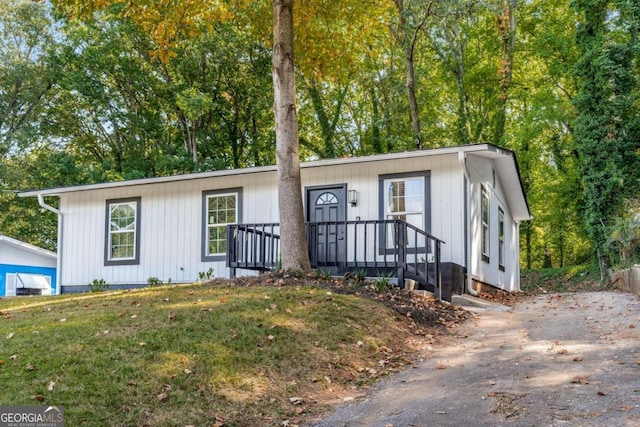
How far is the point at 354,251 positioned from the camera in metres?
11.4

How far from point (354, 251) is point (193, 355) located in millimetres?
6162

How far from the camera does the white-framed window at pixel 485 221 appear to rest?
13.3 meters

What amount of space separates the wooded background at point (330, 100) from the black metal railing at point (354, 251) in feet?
24.8

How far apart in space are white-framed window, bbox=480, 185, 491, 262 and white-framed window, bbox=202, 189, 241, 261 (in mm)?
5573

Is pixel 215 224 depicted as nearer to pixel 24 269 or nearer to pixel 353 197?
pixel 353 197

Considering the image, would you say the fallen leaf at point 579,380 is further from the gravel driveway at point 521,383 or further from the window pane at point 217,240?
the window pane at point 217,240

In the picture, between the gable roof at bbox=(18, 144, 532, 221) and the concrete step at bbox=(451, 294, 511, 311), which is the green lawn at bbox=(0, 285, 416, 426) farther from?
the gable roof at bbox=(18, 144, 532, 221)

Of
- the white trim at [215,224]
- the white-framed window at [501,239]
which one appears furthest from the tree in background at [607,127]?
the white trim at [215,224]

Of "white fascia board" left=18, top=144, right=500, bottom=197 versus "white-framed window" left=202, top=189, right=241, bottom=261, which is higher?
"white fascia board" left=18, top=144, right=500, bottom=197

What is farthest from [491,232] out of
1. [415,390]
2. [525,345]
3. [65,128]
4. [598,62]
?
[65,128]

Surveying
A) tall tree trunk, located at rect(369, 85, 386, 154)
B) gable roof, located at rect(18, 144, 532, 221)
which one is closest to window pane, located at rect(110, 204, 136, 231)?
gable roof, located at rect(18, 144, 532, 221)

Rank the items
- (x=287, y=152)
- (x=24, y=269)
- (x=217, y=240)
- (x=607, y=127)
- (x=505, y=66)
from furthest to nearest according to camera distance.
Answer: (x=505, y=66) → (x=24, y=269) → (x=607, y=127) → (x=217, y=240) → (x=287, y=152)

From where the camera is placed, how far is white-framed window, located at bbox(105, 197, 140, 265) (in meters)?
14.9

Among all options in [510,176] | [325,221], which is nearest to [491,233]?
[510,176]
